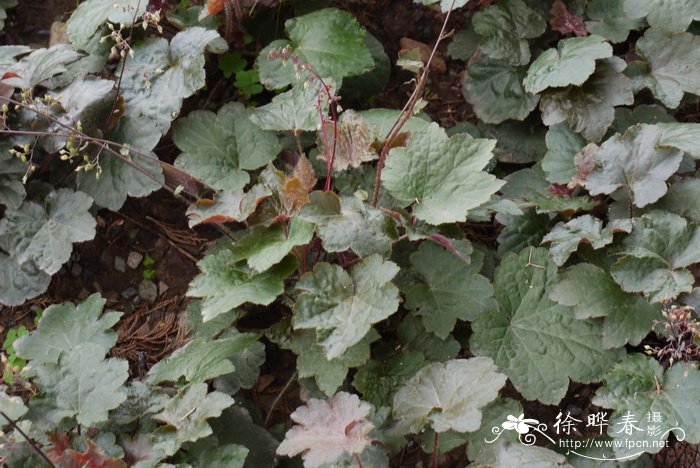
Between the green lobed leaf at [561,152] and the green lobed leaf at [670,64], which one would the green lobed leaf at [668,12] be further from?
the green lobed leaf at [561,152]

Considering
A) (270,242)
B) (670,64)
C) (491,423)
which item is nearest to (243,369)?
(270,242)

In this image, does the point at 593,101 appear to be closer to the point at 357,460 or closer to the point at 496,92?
the point at 496,92

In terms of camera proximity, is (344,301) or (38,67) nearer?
(344,301)

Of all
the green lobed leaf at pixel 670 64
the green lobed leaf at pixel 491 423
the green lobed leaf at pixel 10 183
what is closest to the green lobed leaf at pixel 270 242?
the green lobed leaf at pixel 491 423

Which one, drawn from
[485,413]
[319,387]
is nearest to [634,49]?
[485,413]

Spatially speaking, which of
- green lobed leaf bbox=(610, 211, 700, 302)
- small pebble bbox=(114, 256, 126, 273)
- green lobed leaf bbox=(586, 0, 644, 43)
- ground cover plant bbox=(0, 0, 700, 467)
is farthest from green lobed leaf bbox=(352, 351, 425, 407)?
green lobed leaf bbox=(586, 0, 644, 43)

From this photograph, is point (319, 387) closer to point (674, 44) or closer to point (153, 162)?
point (153, 162)
